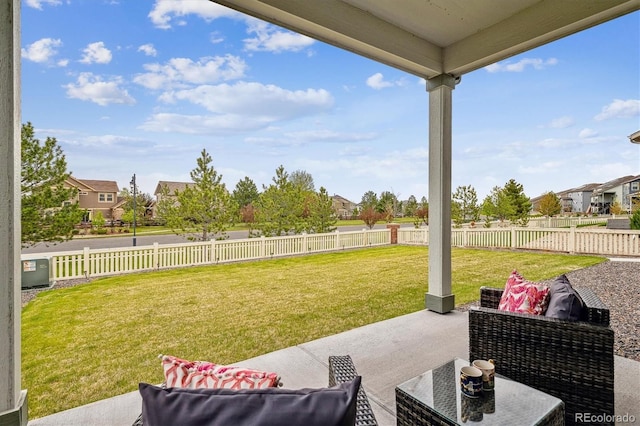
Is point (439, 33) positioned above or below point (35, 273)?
above

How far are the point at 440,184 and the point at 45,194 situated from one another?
16.3 feet

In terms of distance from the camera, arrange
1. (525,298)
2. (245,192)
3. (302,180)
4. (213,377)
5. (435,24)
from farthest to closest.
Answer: (302,180)
(245,192)
(435,24)
(525,298)
(213,377)

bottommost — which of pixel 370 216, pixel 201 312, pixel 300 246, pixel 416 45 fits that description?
pixel 201 312

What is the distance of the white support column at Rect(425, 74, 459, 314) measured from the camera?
314 centimetres

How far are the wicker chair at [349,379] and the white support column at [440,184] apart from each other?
7.17ft

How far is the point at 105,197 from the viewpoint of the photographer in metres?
4.70

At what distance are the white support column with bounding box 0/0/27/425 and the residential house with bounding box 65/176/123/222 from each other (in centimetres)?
356

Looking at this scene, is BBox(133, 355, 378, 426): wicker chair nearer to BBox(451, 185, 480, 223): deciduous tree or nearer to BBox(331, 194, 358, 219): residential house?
BBox(331, 194, 358, 219): residential house

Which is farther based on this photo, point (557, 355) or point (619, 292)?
point (619, 292)

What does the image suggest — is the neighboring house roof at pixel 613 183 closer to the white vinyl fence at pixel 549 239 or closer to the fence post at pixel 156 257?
the white vinyl fence at pixel 549 239

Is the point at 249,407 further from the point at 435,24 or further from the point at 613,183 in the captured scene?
the point at 613,183

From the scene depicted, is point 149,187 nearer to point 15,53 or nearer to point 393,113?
point 15,53

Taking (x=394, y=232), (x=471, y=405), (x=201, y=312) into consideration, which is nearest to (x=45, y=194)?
(x=201, y=312)

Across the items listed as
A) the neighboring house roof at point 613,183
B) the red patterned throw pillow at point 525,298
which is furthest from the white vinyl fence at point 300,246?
the red patterned throw pillow at point 525,298
